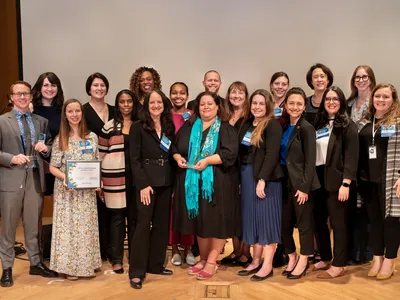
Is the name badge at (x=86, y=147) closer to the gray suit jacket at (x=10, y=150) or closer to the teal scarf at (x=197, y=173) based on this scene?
the gray suit jacket at (x=10, y=150)

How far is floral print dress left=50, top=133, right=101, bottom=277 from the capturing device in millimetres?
3285

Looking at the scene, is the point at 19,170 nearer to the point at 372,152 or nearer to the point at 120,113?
the point at 120,113

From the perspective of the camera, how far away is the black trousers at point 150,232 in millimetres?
3273

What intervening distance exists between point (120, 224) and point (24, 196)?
816mm

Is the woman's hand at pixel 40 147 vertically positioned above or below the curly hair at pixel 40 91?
below

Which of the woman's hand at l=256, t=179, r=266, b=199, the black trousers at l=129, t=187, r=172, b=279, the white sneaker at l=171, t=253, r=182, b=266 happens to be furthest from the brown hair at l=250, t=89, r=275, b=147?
the white sneaker at l=171, t=253, r=182, b=266

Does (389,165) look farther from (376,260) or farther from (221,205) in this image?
(221,205)

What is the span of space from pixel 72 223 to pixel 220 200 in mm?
1191

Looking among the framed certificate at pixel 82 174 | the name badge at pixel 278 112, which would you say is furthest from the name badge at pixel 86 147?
the name badge at pixel 278 112

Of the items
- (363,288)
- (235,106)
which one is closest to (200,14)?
(235,106)

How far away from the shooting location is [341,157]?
3277 millimetres

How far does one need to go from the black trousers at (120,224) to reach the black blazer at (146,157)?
343 mm

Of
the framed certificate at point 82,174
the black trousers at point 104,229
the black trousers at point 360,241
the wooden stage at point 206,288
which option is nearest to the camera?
the wooden stage at point 206,288

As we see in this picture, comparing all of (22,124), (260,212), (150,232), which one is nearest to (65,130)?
(22,124)
